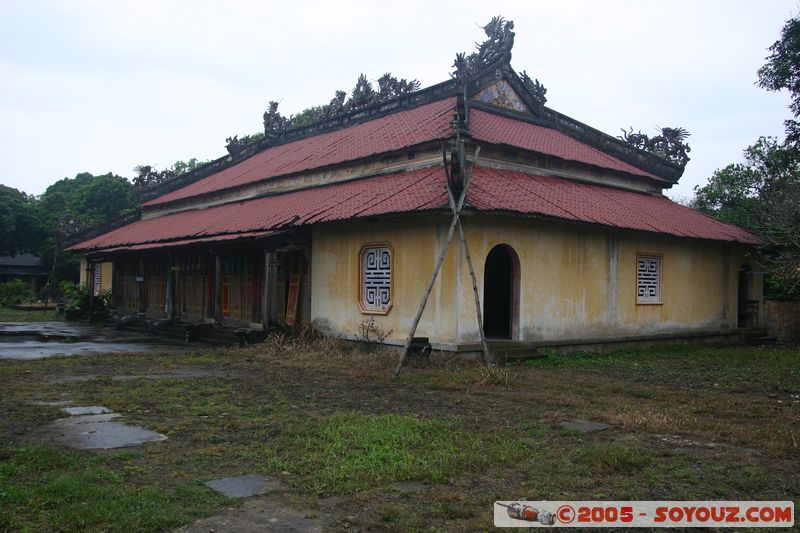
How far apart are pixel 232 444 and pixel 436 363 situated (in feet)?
19.6

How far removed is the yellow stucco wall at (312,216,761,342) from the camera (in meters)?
12.6

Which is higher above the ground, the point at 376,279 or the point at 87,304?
the point at 376,279

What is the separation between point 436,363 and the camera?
11938mm

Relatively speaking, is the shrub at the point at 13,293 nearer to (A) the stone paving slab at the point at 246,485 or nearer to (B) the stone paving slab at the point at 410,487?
(A) the stone paving slab at the point at 246,485

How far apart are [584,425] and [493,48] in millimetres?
12158

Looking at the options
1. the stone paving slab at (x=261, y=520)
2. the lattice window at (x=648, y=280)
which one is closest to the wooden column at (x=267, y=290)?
the lattice window at (x=648, y=280)

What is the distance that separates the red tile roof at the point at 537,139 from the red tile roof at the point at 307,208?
79.9 inches

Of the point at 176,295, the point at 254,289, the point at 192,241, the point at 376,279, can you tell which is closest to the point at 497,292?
the point at 376,279

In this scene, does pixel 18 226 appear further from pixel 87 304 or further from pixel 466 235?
pixel 466 235

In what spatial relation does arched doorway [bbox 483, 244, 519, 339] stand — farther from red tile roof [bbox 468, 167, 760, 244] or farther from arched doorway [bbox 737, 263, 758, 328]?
arched doorway [bbox 737, 263, 758, 328]

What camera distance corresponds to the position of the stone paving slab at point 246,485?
4938 millimetres

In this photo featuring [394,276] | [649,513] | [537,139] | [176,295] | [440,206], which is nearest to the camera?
[649,513]

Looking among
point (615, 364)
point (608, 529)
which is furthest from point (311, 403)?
point (615, 364)

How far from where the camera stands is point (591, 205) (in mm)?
14969
